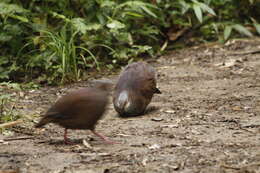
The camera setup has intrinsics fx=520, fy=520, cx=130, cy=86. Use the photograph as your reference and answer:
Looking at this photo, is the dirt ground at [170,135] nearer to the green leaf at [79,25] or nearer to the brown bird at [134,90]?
the brown bird at [134,90]

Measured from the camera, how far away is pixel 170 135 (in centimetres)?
428

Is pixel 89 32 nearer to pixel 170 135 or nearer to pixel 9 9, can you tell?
pixel 9 9

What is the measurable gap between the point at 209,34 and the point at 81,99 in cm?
582

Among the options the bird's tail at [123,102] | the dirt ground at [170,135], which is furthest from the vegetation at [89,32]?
the bird's tail at [123,102]

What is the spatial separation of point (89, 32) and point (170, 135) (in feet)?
12.9

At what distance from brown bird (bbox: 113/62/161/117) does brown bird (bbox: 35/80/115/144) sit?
110 cm

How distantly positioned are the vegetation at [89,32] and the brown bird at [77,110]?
295cm

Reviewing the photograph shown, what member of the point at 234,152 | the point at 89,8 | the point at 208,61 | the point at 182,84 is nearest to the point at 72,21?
the point at 89,8

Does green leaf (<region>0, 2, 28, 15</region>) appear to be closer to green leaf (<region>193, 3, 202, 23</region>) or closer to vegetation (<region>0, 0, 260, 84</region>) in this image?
vegetation (<region>0, 0, 260, 84</region>)

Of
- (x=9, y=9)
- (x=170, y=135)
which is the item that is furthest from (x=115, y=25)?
(x=170, y=135)

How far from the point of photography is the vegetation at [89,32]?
23.3 ft

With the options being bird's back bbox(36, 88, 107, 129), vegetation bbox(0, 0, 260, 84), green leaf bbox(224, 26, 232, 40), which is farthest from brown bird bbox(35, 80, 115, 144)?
green leaf bbox(224, 26, 232, 40)

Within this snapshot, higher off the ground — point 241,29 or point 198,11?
point 198,11

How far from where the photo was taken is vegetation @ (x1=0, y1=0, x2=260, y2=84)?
7.11 meters
